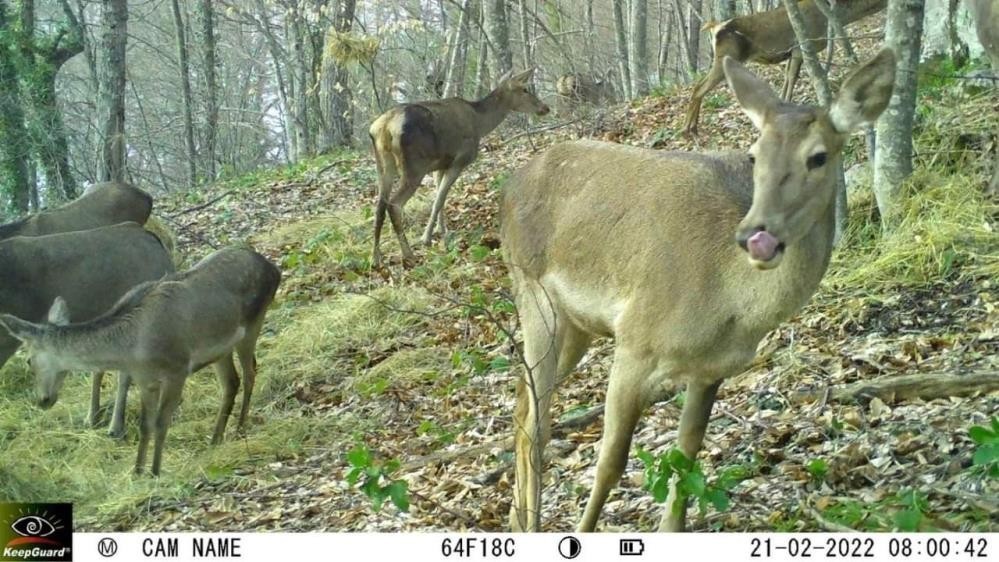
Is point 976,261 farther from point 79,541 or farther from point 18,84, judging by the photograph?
point 18,84

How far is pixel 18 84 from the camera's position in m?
20.8

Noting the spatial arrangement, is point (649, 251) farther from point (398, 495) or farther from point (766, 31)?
point (766, 31)

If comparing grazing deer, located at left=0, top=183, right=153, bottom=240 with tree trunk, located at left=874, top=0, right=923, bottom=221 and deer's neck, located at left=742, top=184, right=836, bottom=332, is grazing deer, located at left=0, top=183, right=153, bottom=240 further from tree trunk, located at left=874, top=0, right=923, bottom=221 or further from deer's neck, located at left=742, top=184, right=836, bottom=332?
deer's neck, located at left=742, top=184, right=836, bottom=332

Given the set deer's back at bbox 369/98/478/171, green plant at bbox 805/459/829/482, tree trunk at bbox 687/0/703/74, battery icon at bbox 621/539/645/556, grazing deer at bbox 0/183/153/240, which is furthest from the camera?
tree trunk at bbox 687/0/703/74

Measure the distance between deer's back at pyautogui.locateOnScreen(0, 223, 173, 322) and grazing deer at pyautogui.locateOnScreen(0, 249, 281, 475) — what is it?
1.26 meters

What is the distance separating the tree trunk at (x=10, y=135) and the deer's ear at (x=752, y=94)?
17.9 m

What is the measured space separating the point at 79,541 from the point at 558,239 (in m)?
2.72

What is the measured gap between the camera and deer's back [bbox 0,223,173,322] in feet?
31.3

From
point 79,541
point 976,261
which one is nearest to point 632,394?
point 79,541

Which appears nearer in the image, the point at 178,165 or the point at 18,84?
the point at 18,84

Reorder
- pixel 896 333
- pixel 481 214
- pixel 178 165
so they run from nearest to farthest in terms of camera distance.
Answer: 1. pixel 896 333
2. pixel 481 214
3. pixel 178 165

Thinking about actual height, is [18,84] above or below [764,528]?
above

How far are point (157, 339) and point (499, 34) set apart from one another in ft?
39.8

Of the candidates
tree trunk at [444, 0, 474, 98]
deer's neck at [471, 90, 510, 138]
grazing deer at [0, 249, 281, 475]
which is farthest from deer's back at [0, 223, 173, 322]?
tree trunk at [444, 0, 474, 98]
